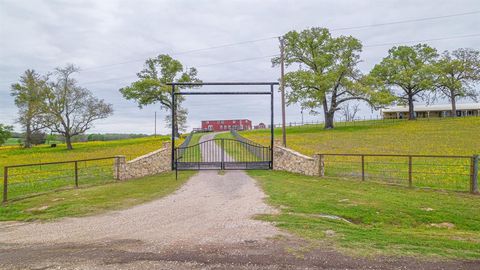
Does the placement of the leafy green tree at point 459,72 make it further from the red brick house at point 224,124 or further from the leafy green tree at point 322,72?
the red brick house at point 224,124

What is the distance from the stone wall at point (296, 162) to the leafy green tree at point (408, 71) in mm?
32118

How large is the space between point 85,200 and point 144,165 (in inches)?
236

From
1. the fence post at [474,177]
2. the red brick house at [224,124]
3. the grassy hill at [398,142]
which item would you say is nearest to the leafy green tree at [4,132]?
the grassy hill at [398,142]

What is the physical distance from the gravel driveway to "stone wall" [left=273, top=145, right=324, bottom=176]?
615 centimetres

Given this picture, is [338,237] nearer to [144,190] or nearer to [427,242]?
[427,242]

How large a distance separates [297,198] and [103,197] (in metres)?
A: 5.77

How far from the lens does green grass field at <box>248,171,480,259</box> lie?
5.37 meters

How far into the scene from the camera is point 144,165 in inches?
621

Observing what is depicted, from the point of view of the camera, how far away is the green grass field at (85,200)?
329 inches

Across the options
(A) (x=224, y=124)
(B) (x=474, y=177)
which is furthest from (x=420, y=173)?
(A) (x=224, y=124)

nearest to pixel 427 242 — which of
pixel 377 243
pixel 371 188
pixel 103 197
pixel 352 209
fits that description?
pixel 377 243

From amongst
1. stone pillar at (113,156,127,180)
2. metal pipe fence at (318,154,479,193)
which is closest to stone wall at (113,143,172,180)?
stone pillar at (113,156,127,180)

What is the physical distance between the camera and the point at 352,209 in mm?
8281

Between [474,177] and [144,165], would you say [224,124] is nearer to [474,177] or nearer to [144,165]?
[144,165]
